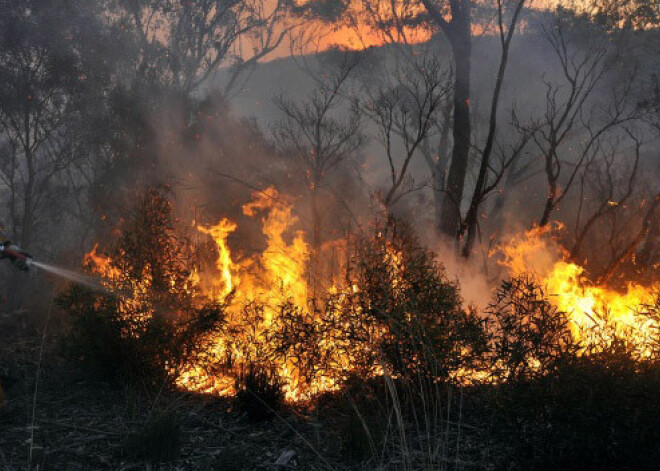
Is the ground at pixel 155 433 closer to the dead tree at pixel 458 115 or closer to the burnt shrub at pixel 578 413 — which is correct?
the burnt shrub at pixel 578 413

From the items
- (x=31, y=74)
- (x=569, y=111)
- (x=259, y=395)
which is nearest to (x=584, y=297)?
(x=259, y=395)

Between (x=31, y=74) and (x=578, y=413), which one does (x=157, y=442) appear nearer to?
(x=578, y=413)

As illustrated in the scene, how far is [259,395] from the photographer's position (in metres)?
6.66

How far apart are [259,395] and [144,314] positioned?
6.12 feet

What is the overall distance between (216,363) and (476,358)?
3.13 metres

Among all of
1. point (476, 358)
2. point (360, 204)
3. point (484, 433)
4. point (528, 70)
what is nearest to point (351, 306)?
point (476, 358)

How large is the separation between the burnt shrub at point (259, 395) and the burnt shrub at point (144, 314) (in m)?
1.08

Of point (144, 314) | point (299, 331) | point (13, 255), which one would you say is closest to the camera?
point (13, 255)

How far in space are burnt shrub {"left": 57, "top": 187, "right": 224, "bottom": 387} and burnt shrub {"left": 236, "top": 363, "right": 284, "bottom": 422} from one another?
3.54 ft

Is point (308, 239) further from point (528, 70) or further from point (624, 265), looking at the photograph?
point (528, 70)

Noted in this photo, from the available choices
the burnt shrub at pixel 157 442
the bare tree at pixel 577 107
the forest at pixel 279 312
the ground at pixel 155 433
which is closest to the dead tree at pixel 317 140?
the forest at pixel 279 312

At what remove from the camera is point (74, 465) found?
5305 millimetres

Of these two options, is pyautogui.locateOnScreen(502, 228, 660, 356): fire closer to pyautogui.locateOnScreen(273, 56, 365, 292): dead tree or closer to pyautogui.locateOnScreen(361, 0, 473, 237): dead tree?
pyautogui.locateOnScreen(361, 0, 473, 237): dead tree

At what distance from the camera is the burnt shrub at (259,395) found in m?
6.58
